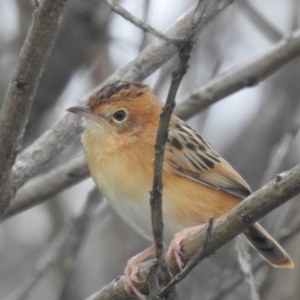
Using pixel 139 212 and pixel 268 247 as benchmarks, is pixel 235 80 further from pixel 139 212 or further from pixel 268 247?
pixel 139 212

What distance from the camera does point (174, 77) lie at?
282 centimetres

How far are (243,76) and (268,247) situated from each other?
1381 mm

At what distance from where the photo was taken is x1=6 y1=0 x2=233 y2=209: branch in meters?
5.15

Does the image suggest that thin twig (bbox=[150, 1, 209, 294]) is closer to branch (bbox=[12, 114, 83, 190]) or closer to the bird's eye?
branch (bbox=[12, 114, 83, 190])

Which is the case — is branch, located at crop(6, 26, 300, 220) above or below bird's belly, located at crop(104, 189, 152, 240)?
above

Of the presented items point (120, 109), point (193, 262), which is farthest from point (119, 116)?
point (193, 262)

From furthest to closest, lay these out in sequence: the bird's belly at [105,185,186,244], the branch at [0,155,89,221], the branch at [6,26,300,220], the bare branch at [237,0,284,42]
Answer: the bare branch at [237,0,284,42]
the branch at [0,155,89,221]
the branch at [6,26,300,220]
the bird's belly at [105,185,186,244]

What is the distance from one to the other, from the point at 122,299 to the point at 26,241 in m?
4.85

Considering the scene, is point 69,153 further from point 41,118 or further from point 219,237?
point 219,237

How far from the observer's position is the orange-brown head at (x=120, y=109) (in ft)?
16.2

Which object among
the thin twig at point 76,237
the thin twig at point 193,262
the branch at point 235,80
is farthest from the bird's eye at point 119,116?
the thin twig at point 193,262

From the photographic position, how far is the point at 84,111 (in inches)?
191

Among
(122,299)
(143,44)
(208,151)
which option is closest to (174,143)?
(208,151)

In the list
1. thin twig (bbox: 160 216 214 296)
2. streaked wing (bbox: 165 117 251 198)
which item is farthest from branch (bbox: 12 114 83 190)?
thin twig (bbox: 160 216 214 296)
